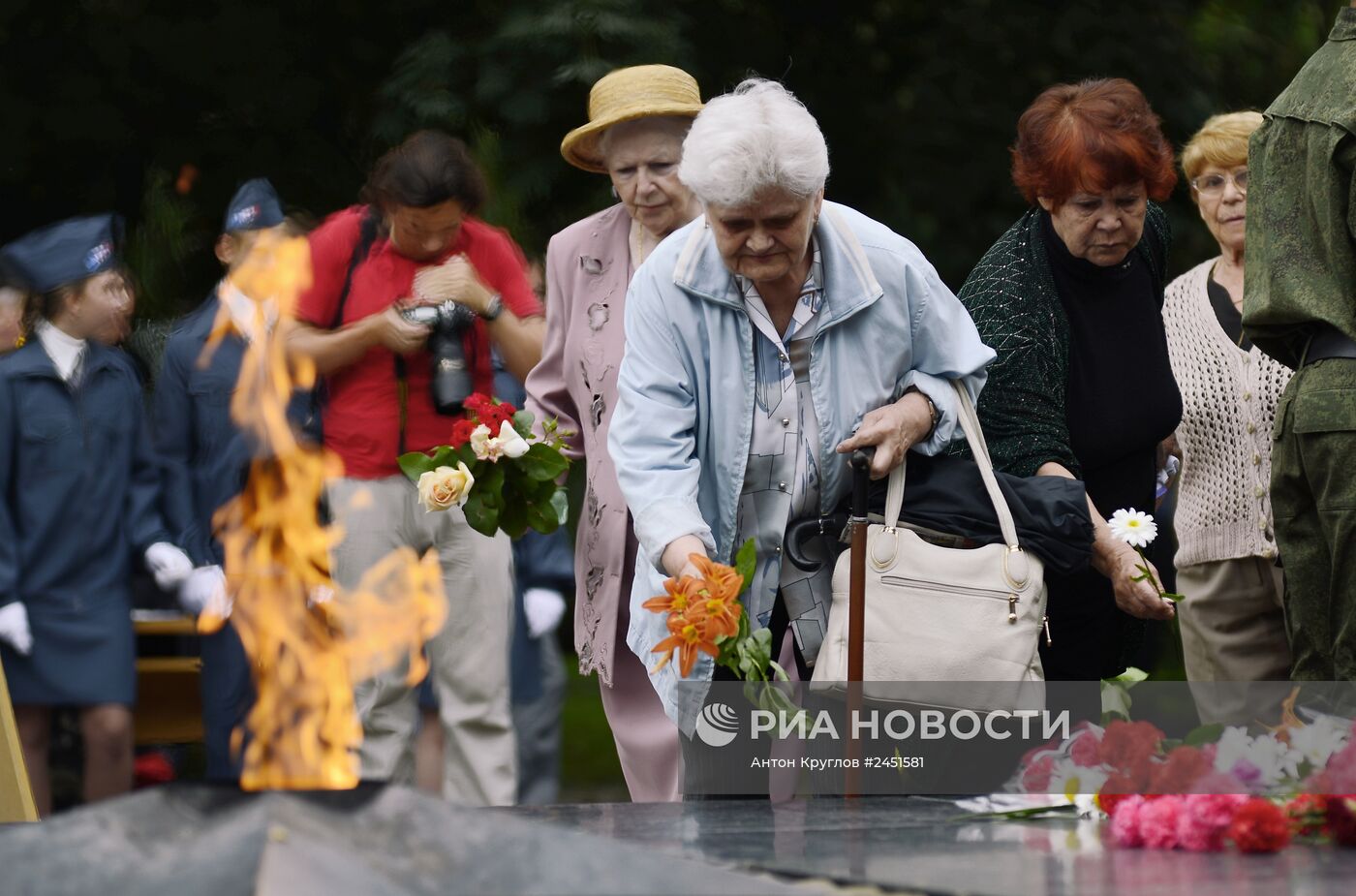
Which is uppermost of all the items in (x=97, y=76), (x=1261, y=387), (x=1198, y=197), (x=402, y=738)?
(x=97, y=76)

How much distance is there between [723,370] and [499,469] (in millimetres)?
733

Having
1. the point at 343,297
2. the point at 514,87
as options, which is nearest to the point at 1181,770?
the point at 343,297

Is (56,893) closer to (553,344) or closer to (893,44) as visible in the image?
(553,344)

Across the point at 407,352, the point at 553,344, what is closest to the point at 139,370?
the point at 407,352

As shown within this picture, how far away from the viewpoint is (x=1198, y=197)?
6047mm

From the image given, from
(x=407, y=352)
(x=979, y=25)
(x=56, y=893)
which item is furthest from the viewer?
(x=979, y=25)

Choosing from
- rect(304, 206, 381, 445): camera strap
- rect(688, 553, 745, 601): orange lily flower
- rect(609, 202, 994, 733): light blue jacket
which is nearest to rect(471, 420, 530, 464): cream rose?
rect(609, 202, 994, 733): light blue jacket

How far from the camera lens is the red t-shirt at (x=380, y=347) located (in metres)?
5.86

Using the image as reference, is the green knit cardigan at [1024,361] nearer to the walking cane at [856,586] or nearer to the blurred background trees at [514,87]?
the walking cane at [856,586]

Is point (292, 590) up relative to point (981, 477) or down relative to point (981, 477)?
down

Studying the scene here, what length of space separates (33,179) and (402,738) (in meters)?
3.68

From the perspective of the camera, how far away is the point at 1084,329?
16.2 feet

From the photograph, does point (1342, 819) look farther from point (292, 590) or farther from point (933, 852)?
point (292, 590)

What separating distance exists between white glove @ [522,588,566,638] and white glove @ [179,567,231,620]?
38.2 inches
